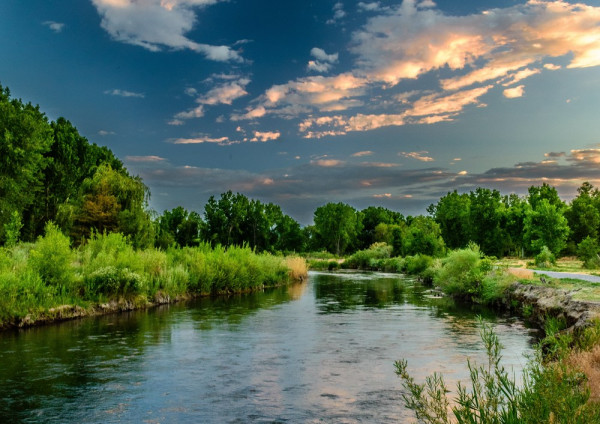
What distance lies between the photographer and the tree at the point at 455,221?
2648 inches

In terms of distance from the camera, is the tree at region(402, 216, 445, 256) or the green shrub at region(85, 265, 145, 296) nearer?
the green shrub at region(85, 265, 145, 296)

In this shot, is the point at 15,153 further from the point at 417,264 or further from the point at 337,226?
the point at 337,226

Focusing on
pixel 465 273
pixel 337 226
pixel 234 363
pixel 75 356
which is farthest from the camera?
pixel 337 226

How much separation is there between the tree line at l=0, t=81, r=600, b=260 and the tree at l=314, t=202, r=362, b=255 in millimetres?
13858

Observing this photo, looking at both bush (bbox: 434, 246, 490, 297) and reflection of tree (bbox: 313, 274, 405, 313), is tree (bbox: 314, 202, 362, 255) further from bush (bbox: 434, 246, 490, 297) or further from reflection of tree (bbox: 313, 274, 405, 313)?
bush (bbox: 434, 246, 490, 297)

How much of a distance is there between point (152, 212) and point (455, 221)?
44031mm

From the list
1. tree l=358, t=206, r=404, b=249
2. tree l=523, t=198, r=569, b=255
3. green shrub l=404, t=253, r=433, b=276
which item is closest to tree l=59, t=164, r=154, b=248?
green shrub l=404, t=253, r=433, b=276

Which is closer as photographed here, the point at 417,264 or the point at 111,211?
the point at 111,211

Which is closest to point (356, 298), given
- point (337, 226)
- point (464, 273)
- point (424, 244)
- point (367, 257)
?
point (464, 273)

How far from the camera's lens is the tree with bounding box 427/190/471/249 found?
67.2 meters

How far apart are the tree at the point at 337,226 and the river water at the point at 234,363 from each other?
10668 cm

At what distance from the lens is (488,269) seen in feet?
97.1

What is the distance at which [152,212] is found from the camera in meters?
41.7

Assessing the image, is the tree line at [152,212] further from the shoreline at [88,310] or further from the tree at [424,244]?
the shoreline at [88,310]
